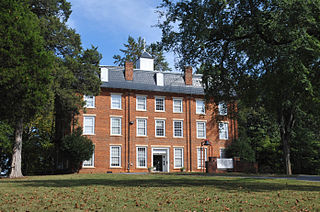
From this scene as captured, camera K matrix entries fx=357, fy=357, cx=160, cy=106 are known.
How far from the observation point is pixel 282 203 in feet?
29.1

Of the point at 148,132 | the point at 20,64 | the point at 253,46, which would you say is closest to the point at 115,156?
the point at 148,132

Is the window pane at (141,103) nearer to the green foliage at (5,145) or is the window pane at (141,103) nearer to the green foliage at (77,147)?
the green foliage at (77,147)

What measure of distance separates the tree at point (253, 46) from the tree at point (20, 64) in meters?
8.11

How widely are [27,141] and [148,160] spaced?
44.3 ft

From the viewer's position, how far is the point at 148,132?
122ft

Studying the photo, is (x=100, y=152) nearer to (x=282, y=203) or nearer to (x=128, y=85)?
(x=128, y=85)

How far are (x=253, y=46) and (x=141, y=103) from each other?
24.5 metres

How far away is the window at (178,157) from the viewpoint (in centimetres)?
3753

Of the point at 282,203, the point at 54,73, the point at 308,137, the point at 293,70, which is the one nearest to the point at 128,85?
the point at 54,73

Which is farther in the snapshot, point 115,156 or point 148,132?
point 148,132

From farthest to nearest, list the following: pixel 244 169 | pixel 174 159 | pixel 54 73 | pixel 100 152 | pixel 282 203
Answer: pixel 174 159 → pixel 100 152 → pixel 244 169 → pixel 54 73 → pixel 282 203

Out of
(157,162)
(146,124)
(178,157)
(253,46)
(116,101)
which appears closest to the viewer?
(253,46)

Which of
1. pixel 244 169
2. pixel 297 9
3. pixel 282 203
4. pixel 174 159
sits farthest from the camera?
pixel 174 159

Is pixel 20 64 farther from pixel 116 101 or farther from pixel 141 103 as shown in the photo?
pixel 141 103
